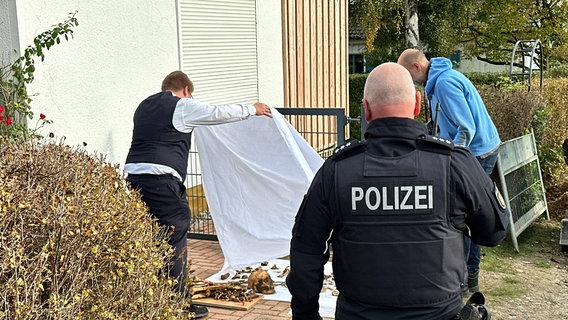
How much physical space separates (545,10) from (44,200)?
87.2 feet

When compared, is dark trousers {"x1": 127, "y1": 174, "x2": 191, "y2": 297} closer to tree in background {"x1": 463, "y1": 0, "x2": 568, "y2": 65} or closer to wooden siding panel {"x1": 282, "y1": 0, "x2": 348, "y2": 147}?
wooden siding panel {"x1": 282, "y1": 0, "x2": 348, "y2": 147}

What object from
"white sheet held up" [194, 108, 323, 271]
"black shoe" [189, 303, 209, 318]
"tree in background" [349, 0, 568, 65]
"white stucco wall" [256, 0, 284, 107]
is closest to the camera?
"black shoe" [189, 303, 209, 318]

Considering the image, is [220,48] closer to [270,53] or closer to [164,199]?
[270,53]

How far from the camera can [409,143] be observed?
2.92m

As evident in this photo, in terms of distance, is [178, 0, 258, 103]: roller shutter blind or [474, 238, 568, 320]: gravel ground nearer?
[474, 238, 568, 320]: gravel ground

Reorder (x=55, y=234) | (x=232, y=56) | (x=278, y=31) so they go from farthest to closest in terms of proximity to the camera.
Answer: (x=278, y=31)
(x=232, y=56)
(x=55, y=234)

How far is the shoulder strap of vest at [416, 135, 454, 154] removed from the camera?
Result: 2910 mm

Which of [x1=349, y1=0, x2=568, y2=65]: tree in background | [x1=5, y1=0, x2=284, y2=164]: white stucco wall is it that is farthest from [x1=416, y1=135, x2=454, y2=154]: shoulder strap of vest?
[x1=349, y1=0, x2=568, y2=65]: tree in background

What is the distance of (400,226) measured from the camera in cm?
285

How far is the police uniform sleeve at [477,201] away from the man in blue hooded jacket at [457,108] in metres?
2.84

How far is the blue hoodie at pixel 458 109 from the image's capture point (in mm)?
5824

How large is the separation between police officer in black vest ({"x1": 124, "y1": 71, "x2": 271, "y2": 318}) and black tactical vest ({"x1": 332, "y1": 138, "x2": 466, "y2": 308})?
2.66m

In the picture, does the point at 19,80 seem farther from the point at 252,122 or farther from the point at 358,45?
the point at 358,45

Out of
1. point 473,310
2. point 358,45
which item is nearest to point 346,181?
point 473,310
